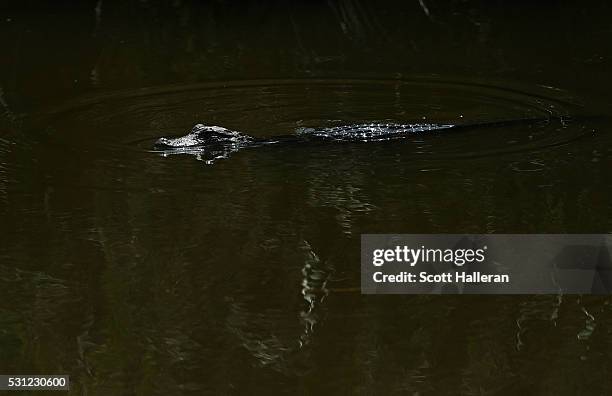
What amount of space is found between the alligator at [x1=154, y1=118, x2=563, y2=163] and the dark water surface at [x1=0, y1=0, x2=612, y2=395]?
4.2 inches

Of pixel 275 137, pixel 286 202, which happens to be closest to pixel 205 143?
pixel 275 137

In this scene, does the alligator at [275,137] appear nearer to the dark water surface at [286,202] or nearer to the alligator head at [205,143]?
the alligator head at [205,143]

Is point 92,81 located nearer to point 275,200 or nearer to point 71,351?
point 275,200

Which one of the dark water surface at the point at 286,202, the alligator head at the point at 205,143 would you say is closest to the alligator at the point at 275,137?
the alligator head at the point at 205,143

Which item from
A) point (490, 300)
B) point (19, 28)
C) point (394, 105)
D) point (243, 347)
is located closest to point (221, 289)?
point (243, 347)

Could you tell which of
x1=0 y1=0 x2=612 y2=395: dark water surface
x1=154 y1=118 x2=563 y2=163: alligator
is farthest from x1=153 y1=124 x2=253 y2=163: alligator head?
x1=0 y1=0 x2=612 y2=395: dark water surface

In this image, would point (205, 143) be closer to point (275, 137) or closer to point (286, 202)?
point (275, 137)

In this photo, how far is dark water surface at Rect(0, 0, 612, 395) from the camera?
467 cm

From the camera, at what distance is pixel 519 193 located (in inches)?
251

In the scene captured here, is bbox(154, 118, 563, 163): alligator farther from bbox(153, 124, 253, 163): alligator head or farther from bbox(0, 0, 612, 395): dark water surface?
bbox(0, 0, 612, 395): dark water surface

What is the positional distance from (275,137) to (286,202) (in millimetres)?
1164

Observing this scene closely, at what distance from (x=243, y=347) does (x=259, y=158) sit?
2.33 meters

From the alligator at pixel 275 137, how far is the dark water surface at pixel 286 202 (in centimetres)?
11

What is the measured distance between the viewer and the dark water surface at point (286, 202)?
4672mm
